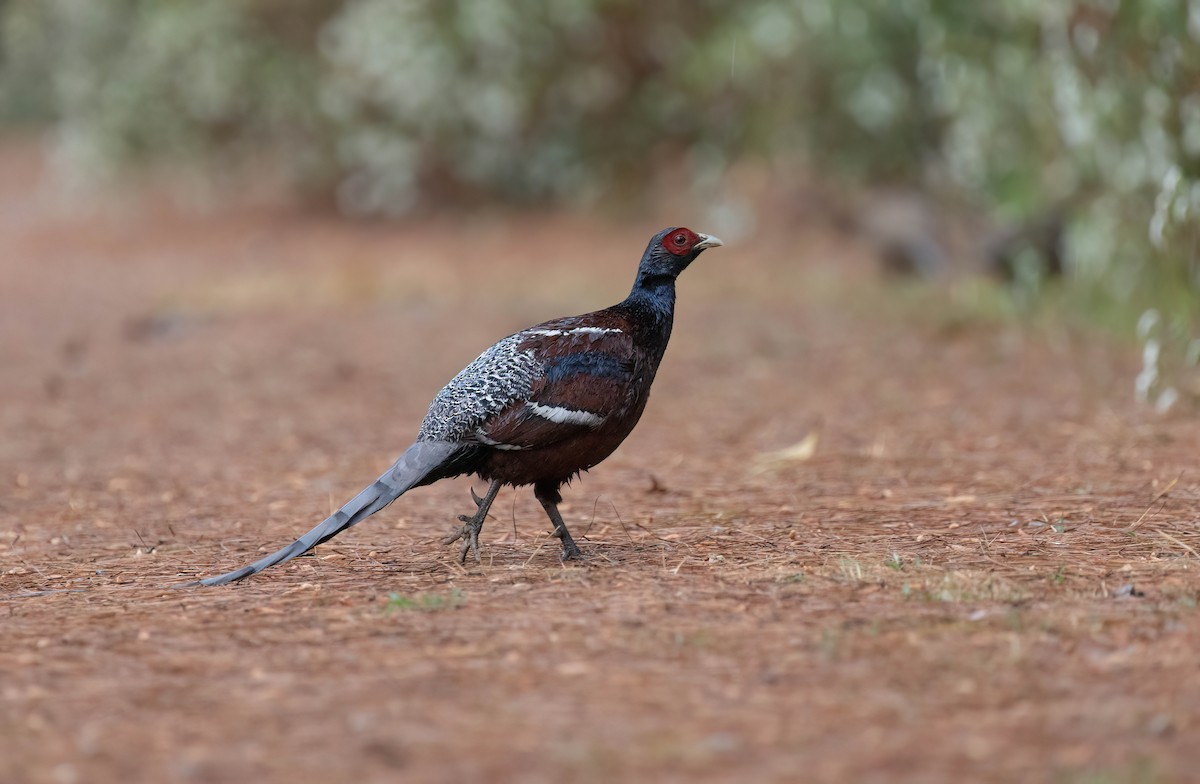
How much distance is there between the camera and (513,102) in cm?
1762

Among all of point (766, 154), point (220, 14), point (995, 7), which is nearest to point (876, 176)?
point (766, 154)

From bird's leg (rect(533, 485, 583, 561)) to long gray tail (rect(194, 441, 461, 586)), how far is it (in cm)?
43

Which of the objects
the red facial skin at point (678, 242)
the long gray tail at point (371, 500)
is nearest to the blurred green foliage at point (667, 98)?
the red facial skin at point (678, 242)

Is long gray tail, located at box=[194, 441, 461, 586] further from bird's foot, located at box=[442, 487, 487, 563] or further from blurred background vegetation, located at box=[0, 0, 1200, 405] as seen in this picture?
blurred background vegetation, located at box=[0, 0, 1200, 405]

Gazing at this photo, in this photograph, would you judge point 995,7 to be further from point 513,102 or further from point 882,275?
point 513,102

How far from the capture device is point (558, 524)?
5.58m

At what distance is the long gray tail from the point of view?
17.2 ft

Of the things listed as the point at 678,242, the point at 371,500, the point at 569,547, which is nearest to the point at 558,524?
the point at 569,547

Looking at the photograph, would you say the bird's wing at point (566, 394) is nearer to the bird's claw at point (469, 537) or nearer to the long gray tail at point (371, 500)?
the long gray tail at point (371, 500)

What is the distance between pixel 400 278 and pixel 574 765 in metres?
13.3

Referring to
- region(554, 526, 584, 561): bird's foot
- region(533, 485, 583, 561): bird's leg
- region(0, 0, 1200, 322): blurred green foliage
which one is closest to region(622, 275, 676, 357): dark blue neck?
region(533, 485, 583, 561): bird's leg

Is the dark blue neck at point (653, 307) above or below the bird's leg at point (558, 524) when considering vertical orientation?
above

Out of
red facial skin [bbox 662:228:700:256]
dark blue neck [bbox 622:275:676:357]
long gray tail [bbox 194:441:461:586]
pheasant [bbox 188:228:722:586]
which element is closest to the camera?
long gray tail [bbox 194:441:461:586]

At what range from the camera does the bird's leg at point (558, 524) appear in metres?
5.57
